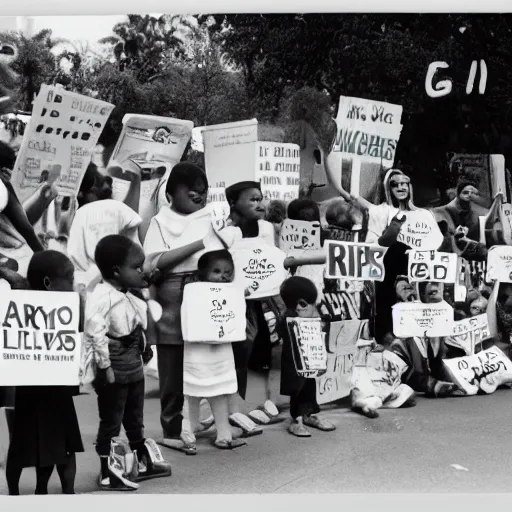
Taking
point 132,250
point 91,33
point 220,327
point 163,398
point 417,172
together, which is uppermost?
point 91,33

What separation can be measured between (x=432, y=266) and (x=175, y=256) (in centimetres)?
185

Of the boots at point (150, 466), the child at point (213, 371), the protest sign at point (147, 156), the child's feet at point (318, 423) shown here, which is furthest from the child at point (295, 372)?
the protest sign at point (147, 156)

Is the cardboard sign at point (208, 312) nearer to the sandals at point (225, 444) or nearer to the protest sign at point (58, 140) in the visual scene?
the sandals at point (225, 444)

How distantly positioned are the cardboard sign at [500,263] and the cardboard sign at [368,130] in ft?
3.36

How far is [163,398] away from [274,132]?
74.0 inches

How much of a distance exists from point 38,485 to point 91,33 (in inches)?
112

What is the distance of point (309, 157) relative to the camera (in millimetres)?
6137

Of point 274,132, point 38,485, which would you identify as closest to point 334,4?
point 274,132

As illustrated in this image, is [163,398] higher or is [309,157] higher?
[309,157]

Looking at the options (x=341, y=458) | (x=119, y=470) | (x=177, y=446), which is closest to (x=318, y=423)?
(x=341, y=458)

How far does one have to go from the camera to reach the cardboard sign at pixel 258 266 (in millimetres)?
6059

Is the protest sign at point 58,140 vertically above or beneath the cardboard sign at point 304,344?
above

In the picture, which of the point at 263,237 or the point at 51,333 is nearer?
the point at 51,333

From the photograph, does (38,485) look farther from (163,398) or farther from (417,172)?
(417,172)
